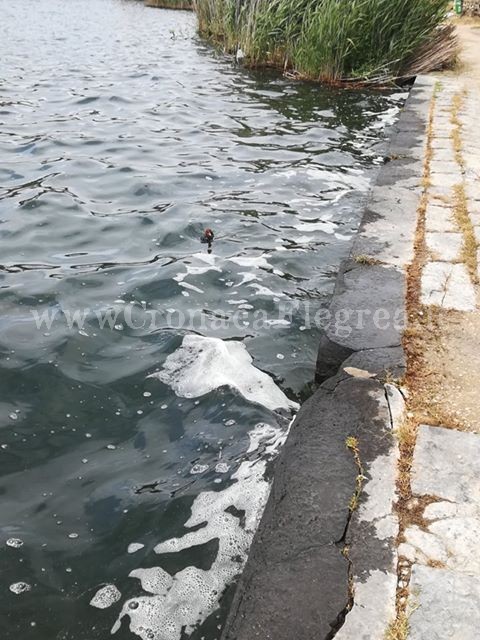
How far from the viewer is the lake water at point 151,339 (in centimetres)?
208

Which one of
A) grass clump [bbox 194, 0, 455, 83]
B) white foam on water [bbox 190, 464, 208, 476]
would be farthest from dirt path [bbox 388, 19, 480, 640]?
grass clump [bbox 194, 0, 455, 83]

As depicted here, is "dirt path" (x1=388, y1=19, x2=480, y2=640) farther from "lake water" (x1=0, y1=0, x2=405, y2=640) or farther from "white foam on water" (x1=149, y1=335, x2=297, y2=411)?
"white foam on water" (x1=149, y1=335, x2=297, y2=411)

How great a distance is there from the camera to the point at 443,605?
156cm

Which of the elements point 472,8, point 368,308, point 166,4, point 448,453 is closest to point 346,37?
point 368,308

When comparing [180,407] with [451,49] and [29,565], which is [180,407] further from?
[451,49]

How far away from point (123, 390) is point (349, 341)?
1.14m

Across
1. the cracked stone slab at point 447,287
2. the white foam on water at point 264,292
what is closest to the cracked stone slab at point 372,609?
the cracked stone slab at point 447,287

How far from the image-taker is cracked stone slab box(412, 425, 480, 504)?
192 centimetres

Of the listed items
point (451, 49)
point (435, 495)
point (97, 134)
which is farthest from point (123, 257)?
point (451, 49)

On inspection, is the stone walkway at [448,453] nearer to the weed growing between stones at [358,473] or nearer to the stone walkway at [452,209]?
the stone walkway at [452,209]

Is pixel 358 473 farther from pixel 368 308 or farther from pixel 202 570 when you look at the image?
pixel 368 308

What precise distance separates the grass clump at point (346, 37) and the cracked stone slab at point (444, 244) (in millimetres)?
6607

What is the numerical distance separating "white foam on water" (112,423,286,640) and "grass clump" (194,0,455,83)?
8.69m

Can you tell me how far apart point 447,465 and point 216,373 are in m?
1.42
